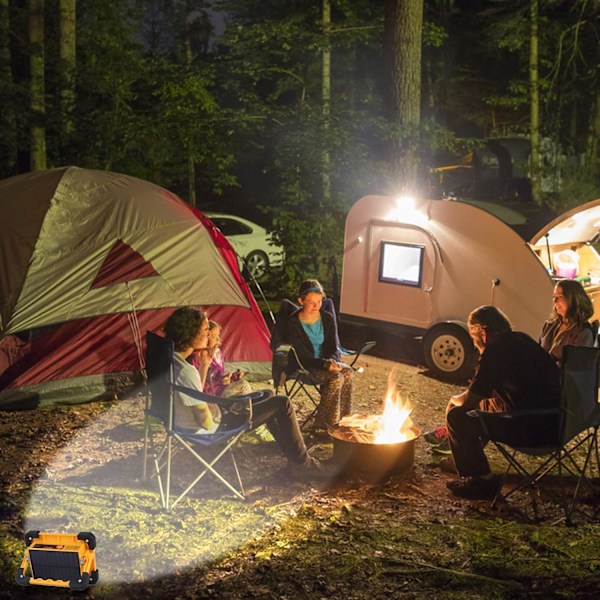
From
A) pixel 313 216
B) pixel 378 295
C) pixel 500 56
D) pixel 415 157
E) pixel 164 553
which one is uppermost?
pixel 500 56

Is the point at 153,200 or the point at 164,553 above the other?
the point at 153,200

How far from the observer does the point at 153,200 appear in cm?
802

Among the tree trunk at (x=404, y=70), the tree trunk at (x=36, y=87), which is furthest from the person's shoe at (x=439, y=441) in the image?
the tree trunk at (x=36, y=87)

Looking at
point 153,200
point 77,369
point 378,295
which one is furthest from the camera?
point 378,295

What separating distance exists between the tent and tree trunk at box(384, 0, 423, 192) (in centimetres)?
364

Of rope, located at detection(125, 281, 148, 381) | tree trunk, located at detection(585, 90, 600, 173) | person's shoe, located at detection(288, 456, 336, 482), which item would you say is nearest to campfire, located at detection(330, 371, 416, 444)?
person's shoe, located at detection(288, 456, 336, 482)

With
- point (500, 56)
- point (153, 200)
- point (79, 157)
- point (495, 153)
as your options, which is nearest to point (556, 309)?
point (153, 200)

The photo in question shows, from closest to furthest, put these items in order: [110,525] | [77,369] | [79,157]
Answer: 1. [110,525]
2. [77,369]
3. [79,157]

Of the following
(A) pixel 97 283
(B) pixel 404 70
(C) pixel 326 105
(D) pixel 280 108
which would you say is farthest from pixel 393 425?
(D) pixel 280 108

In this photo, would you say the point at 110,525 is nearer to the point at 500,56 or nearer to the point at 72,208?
the point at 72,208

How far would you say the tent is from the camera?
7156mm

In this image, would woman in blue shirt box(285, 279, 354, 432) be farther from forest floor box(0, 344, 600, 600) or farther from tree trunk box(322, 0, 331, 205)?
tree trunk box(322, 0, 331, 205)

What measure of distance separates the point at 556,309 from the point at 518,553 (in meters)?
2.35

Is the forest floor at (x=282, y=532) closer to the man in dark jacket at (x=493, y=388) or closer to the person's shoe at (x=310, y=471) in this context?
the person's shoe at (x=310, y=471)
